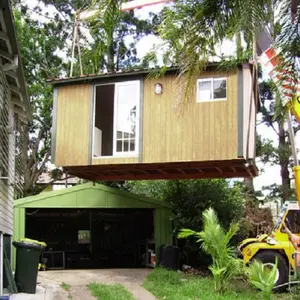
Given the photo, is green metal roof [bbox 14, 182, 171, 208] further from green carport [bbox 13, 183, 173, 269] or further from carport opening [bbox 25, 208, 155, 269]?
carport opening [bbox 25, 208, 155, 269]

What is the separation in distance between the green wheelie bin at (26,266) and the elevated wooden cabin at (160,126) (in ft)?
13.1

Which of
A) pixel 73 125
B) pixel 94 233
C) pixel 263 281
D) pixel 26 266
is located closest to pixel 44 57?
pixel 94 233

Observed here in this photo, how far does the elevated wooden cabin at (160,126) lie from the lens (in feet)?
43.1

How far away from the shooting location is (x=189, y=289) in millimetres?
11586

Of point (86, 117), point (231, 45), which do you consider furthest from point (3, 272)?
point (231, 45)

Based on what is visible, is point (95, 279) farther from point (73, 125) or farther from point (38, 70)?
point (38, 70)

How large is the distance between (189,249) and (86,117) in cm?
596

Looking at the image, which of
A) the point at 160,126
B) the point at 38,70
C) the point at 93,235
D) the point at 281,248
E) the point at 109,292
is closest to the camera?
the point at 109,292

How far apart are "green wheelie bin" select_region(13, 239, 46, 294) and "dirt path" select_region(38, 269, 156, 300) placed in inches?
40.8

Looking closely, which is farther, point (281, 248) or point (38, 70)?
point (38, 70)

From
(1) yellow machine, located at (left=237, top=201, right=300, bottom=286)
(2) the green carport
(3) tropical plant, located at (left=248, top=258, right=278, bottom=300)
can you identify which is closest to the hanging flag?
(3) tropical plant, located at (left=248, top=258, right=278, bottom=300)

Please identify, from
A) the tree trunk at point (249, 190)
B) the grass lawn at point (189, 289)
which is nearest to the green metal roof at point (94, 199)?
the grass lawn at point (189, 289)

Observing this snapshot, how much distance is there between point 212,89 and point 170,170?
306 cm

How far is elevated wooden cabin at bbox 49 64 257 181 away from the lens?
13133 mm
